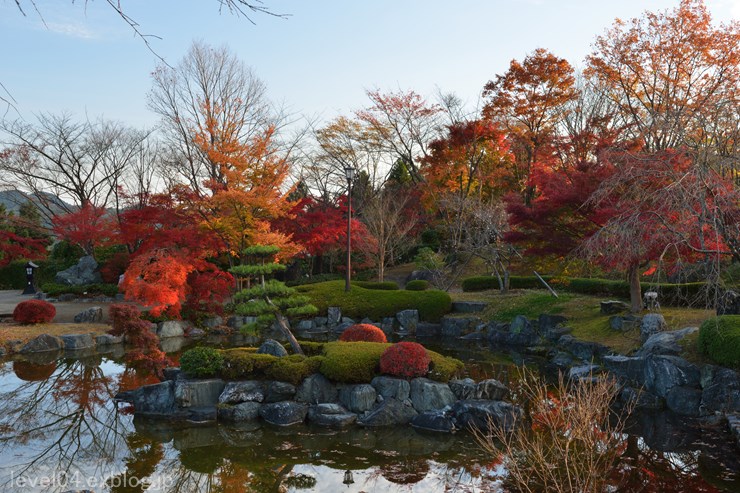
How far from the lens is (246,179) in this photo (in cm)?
1883

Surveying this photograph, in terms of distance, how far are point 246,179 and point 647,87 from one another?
49.2ft

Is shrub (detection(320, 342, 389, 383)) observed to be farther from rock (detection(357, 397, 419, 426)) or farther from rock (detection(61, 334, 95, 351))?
rock (detection(61, 334, 95, 351))

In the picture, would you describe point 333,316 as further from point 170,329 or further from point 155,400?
point 155,400

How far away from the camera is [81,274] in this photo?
24.9 metres

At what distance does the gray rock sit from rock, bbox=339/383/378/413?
12cm

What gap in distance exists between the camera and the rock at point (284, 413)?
8602mm

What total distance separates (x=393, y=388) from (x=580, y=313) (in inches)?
307

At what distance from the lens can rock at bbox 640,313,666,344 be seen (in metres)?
11.4

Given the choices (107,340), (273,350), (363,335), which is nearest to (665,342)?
(363,335)

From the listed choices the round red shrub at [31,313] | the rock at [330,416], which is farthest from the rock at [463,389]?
the round red shrub at [31,313]

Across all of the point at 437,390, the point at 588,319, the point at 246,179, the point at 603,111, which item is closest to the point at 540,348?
the point at 588,319

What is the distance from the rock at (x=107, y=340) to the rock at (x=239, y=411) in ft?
25.6

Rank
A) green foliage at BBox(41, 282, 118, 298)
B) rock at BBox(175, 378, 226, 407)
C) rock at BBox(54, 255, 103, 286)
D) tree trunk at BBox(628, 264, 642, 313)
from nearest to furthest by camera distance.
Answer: rock at BBox(175, 378, 226, 407)
tree trunk at BBox(628, 264, 642, 313)
green foliage at BBox(41, 282, 118, 298)
rock at BBox(54, 255, 103, 286)

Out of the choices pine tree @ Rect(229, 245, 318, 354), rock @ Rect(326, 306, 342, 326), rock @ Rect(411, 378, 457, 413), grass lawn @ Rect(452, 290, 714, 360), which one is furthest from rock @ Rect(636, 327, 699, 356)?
rock @ Rect(326, 306, 342, 326)
